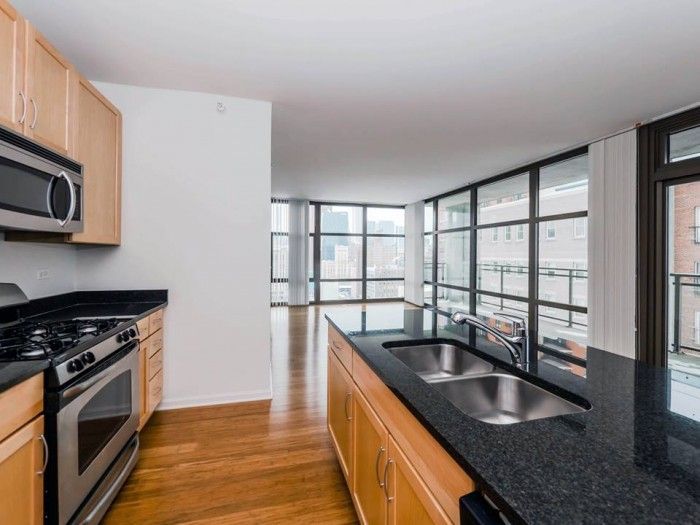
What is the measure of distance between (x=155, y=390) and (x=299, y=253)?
5711 mm

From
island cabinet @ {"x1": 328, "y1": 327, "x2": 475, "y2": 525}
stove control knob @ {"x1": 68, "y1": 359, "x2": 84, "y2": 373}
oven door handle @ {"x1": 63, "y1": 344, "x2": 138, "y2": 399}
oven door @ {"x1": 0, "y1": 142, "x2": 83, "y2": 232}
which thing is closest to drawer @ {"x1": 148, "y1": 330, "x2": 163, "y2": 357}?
oven door handle @ {"x1": 63, "y1": 344, "x2": 138, "y2": 399}

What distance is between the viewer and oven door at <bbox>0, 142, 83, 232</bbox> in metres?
1.51

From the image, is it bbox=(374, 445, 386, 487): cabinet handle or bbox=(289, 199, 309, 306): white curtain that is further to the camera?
bbox=(289, 199, 309, 306): white curtain

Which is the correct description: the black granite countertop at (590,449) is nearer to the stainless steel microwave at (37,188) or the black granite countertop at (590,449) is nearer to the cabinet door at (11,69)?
the stainless steel microwave at (37,188)

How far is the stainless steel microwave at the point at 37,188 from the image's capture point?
1.51 m

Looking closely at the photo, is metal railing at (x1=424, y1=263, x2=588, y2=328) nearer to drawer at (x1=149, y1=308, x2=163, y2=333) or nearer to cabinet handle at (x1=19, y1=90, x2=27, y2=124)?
drawer at (x1=149, y1=308, x2=163, y2=333)

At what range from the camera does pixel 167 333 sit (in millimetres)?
2852

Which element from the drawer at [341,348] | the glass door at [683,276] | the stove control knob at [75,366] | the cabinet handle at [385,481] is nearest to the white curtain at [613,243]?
the glass door at [683,276]

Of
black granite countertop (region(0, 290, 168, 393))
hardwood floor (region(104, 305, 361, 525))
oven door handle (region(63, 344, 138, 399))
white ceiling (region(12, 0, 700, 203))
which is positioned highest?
white ceiling (region(12, 0, 700, 203))

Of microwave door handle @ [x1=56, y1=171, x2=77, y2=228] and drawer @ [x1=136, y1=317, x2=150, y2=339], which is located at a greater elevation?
microwave door handle @ [x1=56, y1=171, x2=77, y2=228]

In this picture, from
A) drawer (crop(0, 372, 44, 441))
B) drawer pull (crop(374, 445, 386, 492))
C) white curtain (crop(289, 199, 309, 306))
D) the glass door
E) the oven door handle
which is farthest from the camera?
white curtain (crop(289, 199, 309, 306))

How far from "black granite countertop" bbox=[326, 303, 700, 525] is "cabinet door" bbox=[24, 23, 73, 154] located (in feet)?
7.03

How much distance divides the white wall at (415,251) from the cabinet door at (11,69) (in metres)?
7.38

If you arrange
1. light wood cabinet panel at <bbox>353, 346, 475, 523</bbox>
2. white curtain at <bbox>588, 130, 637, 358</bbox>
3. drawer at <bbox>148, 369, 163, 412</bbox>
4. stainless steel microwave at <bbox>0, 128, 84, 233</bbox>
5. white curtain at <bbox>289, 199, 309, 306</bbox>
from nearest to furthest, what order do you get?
light wood cabinet panel at <bbox>353, 346, 475, 523</bbox> → stainless steel microwave at <bbox>0, 128, 84, 233</bbox> → drawer at <bbox>148, 369, 163, 412</bbox> → white curtain at <bbox>588, 130, 637, 358</bbox> → white curtain at <bbox>289, 199, 309, 306</bbox>
